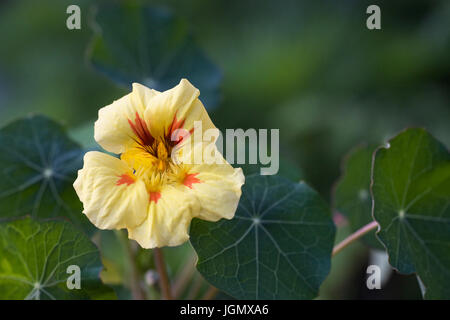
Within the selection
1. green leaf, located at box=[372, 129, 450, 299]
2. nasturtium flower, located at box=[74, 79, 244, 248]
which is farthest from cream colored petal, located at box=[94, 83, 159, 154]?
green leaf, located at box=[372, 129, 450, 299]

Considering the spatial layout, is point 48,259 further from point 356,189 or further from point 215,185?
point 356,189

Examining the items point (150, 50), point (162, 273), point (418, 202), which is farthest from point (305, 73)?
point (162, 273)

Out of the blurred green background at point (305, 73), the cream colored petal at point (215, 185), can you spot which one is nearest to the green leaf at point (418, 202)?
the cream colored petal at point (215, 185)

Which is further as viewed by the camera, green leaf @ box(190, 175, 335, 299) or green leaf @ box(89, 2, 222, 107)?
green leaf @ box(89, 2, 222, 107)

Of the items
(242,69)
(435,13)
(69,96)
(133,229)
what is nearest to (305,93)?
(242,69)

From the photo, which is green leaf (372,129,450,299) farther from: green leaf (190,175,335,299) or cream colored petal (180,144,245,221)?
cream colored petal (180,144,245,221)
